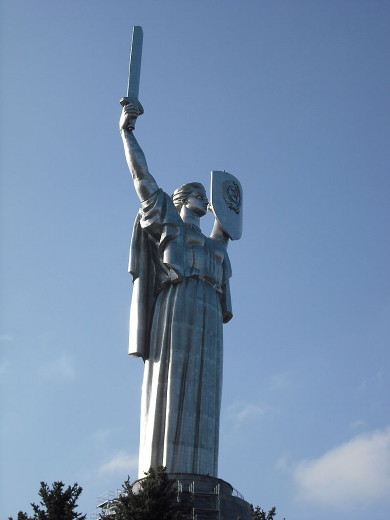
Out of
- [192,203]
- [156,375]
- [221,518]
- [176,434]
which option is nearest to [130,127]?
[192,203]

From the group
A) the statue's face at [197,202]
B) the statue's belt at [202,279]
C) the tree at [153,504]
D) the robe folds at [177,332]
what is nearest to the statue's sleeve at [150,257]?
the robe folds at [177,332]

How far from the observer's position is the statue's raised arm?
81.9 ft

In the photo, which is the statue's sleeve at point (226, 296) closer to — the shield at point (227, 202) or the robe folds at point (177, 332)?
the robe folds at point (177, 332)

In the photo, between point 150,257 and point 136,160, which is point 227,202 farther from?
point 136,160

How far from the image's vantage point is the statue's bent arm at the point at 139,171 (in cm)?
2494

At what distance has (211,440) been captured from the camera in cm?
2294

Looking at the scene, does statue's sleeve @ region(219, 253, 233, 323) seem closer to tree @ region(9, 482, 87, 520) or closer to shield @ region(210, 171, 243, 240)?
shield @ region(210, 171, 243, 240)

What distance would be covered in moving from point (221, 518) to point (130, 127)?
35.6 feet

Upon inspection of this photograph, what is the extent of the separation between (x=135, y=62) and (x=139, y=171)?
347 centimetres

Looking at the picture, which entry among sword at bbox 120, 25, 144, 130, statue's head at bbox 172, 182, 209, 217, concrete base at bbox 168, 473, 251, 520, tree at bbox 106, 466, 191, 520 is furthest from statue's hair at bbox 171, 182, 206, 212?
tree at bbox 106, 466, 191, 520

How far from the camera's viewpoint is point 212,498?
2083 centimetres

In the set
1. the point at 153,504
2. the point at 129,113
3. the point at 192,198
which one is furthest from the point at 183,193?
the point at 153,504

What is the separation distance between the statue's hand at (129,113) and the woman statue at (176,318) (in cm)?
3

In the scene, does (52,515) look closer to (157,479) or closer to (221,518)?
(157,479)
